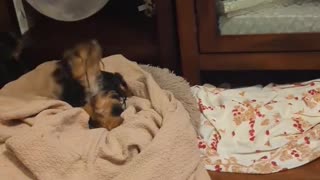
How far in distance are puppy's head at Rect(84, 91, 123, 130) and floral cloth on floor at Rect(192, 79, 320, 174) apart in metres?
0.20

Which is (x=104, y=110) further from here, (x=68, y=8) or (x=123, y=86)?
(x=68, y=8)

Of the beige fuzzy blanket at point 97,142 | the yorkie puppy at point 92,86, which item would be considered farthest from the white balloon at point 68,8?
the beige fuzzy blanket at point 97,142

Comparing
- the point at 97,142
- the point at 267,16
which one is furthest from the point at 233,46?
the point at 97,142

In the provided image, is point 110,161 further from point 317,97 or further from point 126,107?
point 317,97

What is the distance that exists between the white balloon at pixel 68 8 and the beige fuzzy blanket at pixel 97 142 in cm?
28

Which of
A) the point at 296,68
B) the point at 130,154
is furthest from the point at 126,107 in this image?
the point at 296,68

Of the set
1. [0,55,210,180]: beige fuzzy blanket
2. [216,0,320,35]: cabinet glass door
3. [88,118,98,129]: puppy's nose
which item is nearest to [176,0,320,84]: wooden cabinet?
[216,0,320,35]: cabinet glass door

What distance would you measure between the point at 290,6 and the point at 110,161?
1.83 feet

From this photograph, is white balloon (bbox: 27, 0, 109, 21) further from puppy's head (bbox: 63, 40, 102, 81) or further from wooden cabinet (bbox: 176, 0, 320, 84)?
wooden cabinet (bbox: 176, 0, 320, 84)

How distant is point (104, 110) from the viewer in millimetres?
1215

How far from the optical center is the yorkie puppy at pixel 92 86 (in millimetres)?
1213

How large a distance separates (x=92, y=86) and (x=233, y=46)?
0.33 m

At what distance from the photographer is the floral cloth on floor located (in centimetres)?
117

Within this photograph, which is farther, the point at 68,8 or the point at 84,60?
the point at 68,8
